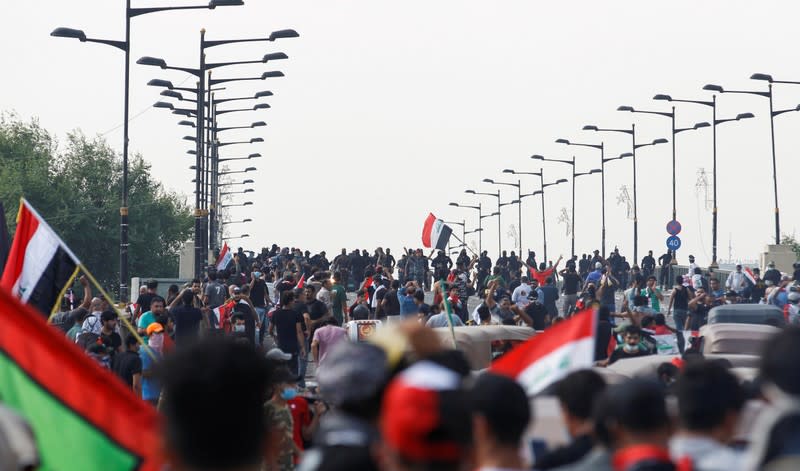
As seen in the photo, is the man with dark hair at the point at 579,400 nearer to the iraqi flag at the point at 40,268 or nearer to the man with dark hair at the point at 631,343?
the iraqi flag at the point at 40,268

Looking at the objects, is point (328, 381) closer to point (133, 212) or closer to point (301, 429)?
point (301, 429)

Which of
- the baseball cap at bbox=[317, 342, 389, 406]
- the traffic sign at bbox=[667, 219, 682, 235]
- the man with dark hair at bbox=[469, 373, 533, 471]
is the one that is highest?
the traffic sign at bbox=[667, 219, 682, 235]

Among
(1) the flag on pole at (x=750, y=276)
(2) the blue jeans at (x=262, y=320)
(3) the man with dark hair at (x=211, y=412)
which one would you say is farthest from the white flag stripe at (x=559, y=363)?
(1) the flag on pole at (x=750, y=276)

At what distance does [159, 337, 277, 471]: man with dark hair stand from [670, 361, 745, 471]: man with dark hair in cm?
218

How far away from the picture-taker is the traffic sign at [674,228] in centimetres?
6109

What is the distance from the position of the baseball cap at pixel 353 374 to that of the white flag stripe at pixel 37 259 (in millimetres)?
6449

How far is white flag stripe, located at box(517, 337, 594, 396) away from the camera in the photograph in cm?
819

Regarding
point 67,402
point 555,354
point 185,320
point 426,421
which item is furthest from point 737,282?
point 426,421

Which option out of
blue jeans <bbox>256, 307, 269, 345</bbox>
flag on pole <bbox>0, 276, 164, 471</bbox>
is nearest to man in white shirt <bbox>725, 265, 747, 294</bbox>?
blue jeans <bbox>256, 307, 269, 345</bbox>

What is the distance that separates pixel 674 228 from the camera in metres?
61.1

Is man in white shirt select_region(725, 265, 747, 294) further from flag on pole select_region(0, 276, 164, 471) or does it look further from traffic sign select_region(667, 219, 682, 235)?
flag on pole select_region(0, 276, 164, 471)

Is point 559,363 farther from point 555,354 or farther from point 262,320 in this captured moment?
point 262,320

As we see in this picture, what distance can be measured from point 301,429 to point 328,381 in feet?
26.1

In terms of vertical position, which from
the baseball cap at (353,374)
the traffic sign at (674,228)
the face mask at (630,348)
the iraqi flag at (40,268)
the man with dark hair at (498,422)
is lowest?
the face mask at (630,348)
